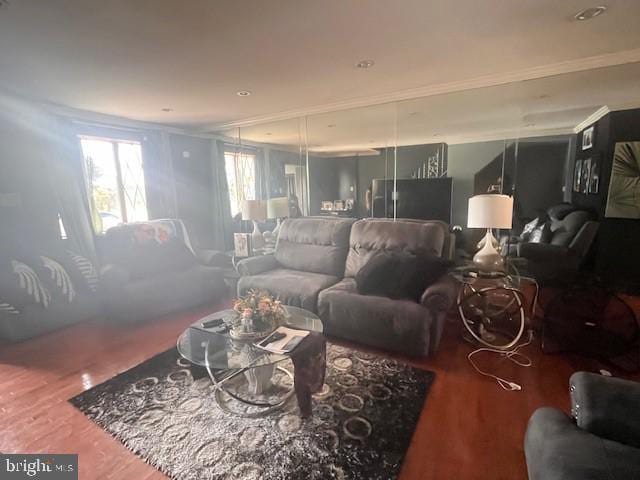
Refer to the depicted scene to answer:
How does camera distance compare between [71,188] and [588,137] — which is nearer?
[588,137]

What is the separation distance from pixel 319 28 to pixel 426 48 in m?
0.86

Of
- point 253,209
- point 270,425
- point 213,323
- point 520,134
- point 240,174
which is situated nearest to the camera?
point 270,425

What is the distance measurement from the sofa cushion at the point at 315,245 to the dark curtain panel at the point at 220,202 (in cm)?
217

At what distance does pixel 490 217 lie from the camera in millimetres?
2541

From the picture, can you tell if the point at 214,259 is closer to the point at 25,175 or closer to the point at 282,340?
the point at 25,175

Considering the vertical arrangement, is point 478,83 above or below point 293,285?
above

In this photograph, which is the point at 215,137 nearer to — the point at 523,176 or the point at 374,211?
the point at 374,211

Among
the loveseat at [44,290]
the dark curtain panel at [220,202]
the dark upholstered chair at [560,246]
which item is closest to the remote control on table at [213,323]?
the loveseat at [44,290]

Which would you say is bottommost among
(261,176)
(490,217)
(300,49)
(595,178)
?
(490,217)

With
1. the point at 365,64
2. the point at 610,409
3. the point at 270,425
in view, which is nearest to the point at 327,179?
the point at 365,64

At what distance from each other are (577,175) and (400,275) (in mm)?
2570

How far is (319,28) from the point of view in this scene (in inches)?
76.8

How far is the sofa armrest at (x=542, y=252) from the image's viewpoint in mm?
3490
